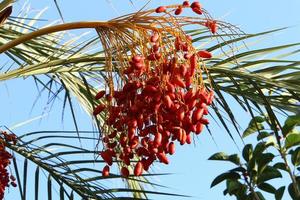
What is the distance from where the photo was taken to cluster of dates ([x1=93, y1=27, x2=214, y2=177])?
1707 millimetres

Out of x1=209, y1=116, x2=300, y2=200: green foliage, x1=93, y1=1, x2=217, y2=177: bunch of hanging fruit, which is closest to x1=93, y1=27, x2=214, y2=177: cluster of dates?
x1=93, y1=1, x2=217, y2=177: bunch of hanging fruit

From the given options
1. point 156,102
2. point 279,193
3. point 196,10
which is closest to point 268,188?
point 279,193

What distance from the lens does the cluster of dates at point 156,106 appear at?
1.71 m

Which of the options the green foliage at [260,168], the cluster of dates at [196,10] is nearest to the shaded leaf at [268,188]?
the green foliage at [260,168]

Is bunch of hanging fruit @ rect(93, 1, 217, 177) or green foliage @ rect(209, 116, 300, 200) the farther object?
green foliage @ rect(209, 116, 300, 200)

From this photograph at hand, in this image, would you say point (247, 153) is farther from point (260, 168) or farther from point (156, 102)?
point (156, 102)

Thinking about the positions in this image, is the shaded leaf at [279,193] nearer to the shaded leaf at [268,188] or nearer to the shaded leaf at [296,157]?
the shaded leaf at [268,188]

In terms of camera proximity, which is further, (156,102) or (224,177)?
(224,177)

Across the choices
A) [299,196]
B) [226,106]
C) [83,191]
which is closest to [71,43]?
[83,191]

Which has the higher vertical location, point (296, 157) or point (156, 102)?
point (296, 157)

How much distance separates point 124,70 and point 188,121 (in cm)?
26

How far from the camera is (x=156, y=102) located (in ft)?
5.59

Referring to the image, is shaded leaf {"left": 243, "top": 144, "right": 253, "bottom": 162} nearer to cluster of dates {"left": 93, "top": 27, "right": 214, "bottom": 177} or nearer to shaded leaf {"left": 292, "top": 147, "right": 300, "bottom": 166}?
shaded leaf {"left": 292, "top": 147, "right": 300, "bottom": 166}

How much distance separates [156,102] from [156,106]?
0.01 meters
